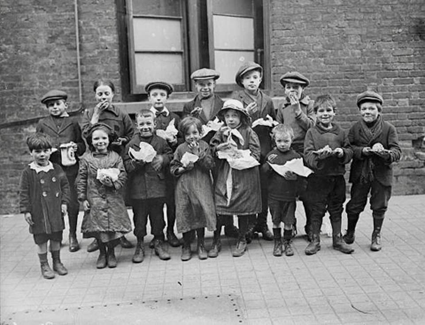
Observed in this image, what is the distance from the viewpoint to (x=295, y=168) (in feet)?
17.5

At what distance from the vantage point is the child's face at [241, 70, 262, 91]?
231 inches

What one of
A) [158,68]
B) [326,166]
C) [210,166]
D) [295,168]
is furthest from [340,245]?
[158,68]

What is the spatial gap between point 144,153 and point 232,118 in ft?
3.27

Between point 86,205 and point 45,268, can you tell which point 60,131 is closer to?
point 86,205

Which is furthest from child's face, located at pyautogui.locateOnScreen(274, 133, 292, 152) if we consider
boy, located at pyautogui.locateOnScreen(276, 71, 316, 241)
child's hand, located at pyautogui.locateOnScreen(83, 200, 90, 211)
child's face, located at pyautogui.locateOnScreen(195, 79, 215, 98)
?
child's hand, located at pyautogui.locateOnScreen(83, 200, 90, 211)

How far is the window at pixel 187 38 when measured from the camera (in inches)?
302

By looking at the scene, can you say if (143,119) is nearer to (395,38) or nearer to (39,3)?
(39,3)

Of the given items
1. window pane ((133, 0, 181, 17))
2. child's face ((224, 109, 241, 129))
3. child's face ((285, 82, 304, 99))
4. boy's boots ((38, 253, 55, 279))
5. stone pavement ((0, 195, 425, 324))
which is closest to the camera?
stone pavement ((0, 195, 425, 324))

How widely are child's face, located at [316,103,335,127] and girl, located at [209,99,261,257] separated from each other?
70 cm

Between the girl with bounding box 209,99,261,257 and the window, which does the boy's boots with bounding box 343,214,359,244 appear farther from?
the window

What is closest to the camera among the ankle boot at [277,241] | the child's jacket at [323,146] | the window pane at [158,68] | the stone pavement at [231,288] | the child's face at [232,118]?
the stone pavement at [231,288]

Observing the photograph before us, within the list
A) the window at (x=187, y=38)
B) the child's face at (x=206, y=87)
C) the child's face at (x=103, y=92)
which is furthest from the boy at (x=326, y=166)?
the window at (x=187, y=38)

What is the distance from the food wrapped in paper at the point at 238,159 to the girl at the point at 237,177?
0.21 ft

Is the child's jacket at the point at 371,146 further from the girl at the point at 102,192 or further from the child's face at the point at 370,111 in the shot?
the girl at the point at 102,192
